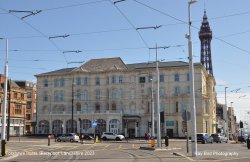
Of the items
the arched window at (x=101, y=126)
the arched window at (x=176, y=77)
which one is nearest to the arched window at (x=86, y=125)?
the arched window at (x=101, y=126)

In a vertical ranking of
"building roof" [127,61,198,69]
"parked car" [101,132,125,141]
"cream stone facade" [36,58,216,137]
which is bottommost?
"parked car" [101,132,125,141]

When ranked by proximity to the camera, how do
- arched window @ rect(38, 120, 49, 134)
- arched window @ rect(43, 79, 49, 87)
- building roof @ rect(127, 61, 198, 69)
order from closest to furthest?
building roof @ rect(127, 61, 198, 69) → arched window @ rect(38, 120, 49, 134) → arched window @ rect(43, 79, 49, 87)

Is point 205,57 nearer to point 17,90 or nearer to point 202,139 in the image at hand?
point 17,90

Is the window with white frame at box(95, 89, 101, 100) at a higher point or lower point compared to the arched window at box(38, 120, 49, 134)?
higher

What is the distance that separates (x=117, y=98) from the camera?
83312mm

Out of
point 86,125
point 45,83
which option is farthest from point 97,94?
point 45,83

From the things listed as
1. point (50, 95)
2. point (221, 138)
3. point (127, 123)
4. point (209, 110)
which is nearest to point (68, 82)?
point (50, 95)

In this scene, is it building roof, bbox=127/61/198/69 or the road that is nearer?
the road

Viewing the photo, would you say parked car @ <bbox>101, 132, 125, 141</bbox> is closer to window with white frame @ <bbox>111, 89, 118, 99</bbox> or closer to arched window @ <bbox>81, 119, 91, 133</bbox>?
arched window @ <bbox>81, 119, 91, 133</bbox>

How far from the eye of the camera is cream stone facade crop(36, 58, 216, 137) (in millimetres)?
79062

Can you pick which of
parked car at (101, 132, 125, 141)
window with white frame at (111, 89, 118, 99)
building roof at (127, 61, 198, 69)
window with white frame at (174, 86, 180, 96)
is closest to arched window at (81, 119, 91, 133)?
window with white frame at (111, 89, 118, 99)

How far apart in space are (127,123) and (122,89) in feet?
25.4

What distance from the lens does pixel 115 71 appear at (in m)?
83.7

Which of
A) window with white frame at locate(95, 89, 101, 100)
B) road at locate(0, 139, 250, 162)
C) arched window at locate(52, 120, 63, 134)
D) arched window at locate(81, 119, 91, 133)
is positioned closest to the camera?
road at locate(0, 139, 250, 162)
